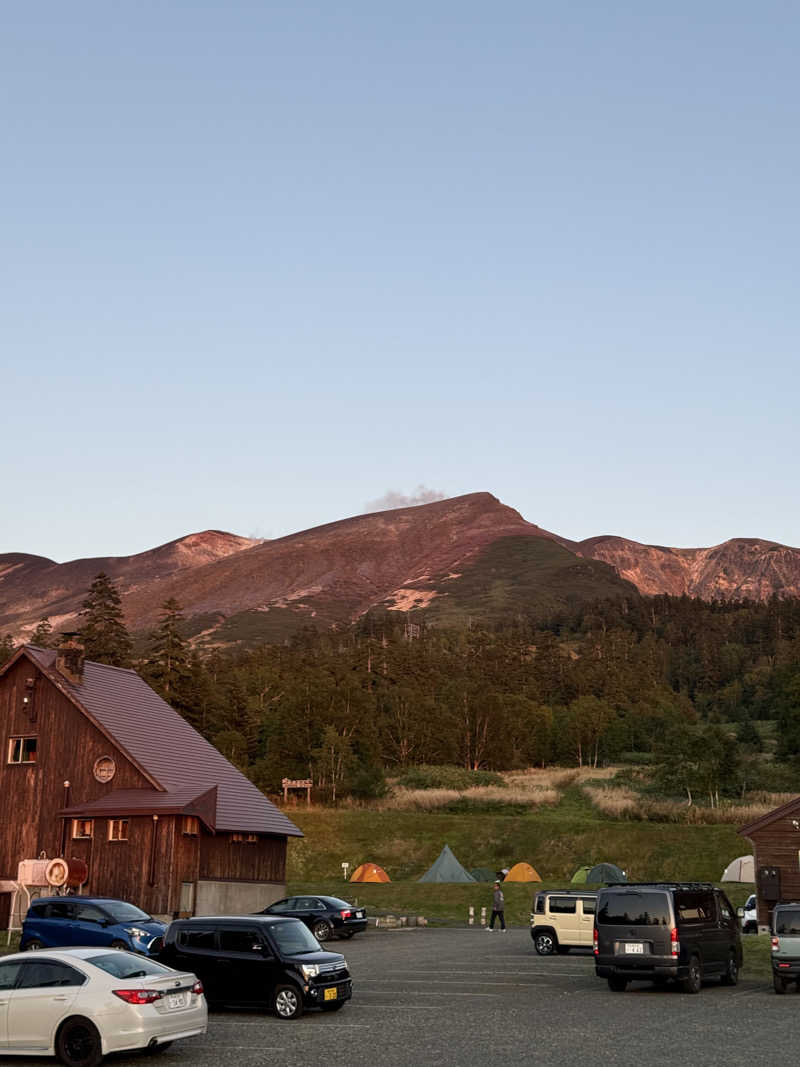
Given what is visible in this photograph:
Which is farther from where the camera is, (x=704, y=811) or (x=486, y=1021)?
(x=704, y=811)

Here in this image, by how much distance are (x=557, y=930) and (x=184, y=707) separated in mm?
63165

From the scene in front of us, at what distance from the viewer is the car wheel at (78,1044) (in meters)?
14.9

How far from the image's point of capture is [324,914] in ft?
125

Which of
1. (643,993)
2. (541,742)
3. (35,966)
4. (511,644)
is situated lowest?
(643,993)

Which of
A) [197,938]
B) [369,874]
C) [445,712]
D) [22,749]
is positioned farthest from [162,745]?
[445,712]

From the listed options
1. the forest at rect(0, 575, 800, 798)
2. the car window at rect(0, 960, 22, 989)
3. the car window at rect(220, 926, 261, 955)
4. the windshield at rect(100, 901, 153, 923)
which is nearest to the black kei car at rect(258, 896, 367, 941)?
the windshield at rect(100, 901, 153, 923)

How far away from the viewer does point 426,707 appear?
121m

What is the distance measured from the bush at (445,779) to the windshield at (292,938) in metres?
71.7

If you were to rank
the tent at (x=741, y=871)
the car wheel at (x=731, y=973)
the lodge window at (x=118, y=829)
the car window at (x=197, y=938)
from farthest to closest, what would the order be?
the tent at (x=741, y=871) → the lodge window at (x=118, y=829) → the car wheel at (x=731, y=973) → the car window at (x=197, y=938)

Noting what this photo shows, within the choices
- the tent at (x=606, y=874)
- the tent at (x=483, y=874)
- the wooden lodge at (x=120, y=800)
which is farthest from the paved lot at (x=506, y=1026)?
the tent at (x=483, y=874)

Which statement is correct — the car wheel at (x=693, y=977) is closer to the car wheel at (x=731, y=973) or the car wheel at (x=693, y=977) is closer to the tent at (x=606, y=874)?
the car wheel at (x=731, y=973)

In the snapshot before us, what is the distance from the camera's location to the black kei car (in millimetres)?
37750

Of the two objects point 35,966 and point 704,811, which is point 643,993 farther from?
point 704,811

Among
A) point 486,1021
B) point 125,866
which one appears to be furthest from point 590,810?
point 486,1021
